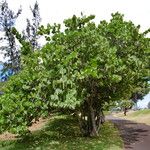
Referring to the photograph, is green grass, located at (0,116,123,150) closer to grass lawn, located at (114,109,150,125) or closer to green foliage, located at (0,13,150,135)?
green foliage, located at (0,13,150,135)

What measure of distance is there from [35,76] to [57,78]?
1.33 meters

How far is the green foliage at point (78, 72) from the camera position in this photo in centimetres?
2577

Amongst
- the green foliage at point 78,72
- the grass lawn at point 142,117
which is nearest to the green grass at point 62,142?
the green foliage at point 78,72

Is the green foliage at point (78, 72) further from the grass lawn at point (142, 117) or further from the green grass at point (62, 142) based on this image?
the grass lawn at point (142, 117)

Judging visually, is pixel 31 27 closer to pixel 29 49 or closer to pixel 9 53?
pixel 9 53

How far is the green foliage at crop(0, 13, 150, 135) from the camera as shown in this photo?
25.8 meters

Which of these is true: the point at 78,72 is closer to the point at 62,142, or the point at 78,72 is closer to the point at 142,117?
the point at 62,142

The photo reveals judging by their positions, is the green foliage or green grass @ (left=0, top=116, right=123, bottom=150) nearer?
the green foliage

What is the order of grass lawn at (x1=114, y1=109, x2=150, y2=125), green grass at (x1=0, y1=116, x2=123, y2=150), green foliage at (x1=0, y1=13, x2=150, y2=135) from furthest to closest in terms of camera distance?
1. grass lawn at (x1=114, y1=109, x2=150, y2=125)
2. green grass at (x1=0, y1=116, x2=123, y2=150)
3. green foliage at (x1=0, y1=13, x2=150, y2=135)

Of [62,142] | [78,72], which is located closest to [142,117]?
[62,142]

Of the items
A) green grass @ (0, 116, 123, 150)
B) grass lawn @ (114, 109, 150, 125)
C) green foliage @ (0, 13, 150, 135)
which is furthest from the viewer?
grass lawn @ (114, 109, 150, 125)

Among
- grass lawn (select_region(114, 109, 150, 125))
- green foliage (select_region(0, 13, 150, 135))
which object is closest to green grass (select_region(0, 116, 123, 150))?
green foliage (select_region(0, 13, 150, 135))

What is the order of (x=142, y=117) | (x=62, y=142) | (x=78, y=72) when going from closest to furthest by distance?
(x=78, y=72) → (x=62, y=142) → (x=142, y=117)

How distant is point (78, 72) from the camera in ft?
86.7
